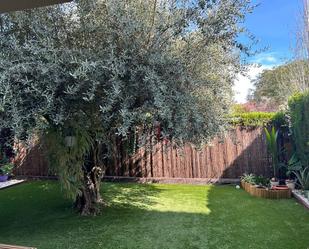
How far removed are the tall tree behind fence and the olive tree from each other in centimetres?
319

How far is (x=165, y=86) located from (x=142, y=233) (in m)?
2.28

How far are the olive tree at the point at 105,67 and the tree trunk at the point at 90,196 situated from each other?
0.72 m

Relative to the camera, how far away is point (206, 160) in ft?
28.9

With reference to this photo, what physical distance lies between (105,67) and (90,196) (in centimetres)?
297

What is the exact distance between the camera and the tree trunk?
19.2ft

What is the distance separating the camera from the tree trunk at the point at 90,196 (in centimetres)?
586

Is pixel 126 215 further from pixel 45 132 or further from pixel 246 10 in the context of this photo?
pixel 246 10

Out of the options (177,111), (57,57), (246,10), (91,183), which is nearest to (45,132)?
(57,57)

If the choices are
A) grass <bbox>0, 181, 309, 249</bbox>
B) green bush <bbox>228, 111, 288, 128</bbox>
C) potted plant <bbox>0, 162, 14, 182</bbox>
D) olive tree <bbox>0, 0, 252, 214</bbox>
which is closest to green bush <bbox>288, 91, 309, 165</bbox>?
green bush <bbox>228, 111, 288, 128</bbox>

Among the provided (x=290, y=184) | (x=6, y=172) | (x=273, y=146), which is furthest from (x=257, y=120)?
(x=6, y=172)

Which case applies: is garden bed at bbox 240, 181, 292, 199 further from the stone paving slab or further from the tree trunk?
the stone paving slab

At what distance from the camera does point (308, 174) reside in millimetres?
6758

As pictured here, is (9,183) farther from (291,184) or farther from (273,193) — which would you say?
(291,184)

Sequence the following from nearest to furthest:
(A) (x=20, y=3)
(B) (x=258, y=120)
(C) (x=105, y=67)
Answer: (A) (x=20, y=3), (C) (x=105, y=67), (B) (x=258, y=120)
